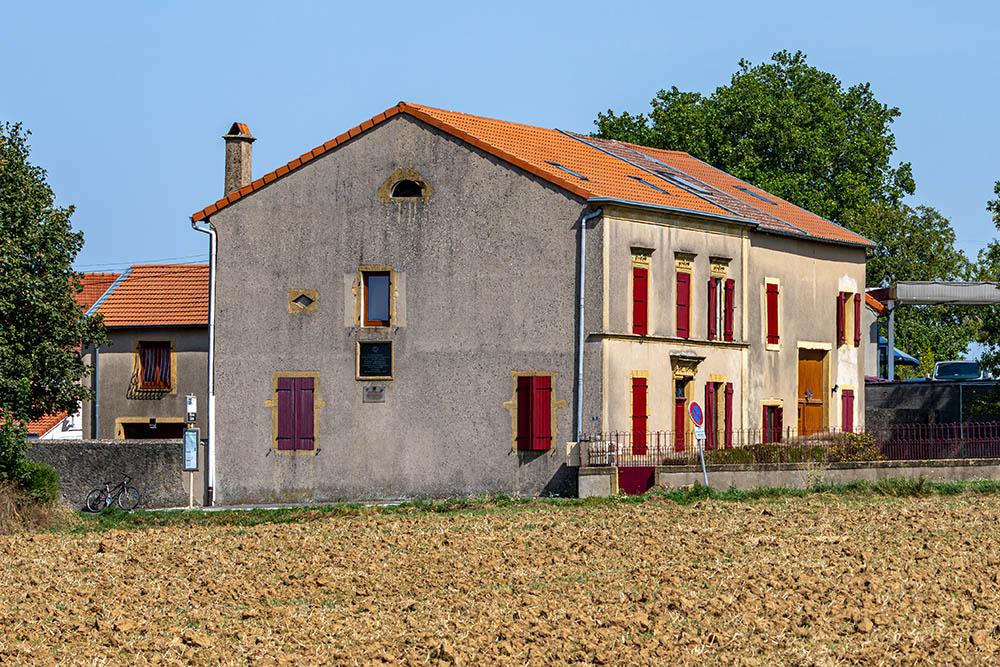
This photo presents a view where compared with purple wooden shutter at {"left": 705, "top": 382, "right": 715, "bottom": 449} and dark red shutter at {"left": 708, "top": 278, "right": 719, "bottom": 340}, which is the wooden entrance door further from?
purple wooden shutter at {"left": 705, "top": 382, "right": 715, "bottom": 449}

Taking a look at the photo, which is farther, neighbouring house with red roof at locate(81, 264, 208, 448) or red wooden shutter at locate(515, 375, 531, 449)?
neighbouring house with red roof at locate(81, 264, 208, 448)

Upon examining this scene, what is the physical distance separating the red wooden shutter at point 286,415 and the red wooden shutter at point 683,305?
9.91m

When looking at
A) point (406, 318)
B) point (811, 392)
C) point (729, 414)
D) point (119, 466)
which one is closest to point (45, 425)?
point (119, 466)

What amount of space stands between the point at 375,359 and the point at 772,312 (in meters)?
12.2

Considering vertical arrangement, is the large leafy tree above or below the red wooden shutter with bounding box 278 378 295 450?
above

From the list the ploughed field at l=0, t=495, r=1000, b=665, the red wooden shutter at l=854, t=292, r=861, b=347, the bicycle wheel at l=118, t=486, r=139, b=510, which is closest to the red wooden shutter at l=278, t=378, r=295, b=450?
the bicycle wheel at l=118, t=486, r=139, b=510

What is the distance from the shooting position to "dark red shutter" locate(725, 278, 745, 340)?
42062mm

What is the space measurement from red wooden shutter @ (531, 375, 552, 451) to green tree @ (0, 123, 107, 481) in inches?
428

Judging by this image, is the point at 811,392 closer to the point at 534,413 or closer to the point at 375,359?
the point at 534,413

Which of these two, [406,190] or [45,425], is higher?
[406,190]

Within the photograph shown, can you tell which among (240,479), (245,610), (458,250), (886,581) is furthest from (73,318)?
(886,581)

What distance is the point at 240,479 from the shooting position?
39.4m

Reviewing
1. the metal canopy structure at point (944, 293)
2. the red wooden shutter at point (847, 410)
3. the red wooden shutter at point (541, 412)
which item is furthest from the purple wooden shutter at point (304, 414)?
the metal canopy structure at point (944, 293)

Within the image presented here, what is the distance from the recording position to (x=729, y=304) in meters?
42.1
